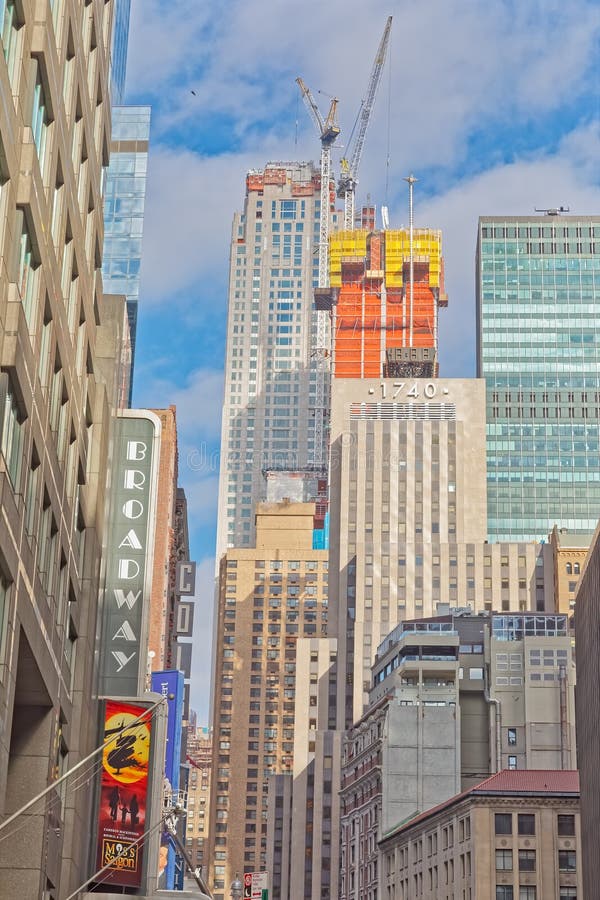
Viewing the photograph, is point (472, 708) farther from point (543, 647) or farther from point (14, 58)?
point (14, 58)

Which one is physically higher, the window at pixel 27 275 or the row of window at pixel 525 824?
the row of window at pixel 525 824

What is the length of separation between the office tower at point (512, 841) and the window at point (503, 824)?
0.30 feet

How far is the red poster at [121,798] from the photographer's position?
192 feet

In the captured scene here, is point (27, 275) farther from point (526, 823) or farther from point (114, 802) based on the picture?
point (526, 823)

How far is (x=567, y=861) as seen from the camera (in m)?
145

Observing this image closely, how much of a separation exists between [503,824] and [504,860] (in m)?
3.18

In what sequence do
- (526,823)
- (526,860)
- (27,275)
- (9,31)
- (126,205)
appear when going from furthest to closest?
(126,205) → (526,823) → (526,860) → (27,275) → (9,31)

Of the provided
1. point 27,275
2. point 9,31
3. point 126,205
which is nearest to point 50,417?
point 27,275

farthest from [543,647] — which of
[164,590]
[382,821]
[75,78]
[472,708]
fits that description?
[75,78]

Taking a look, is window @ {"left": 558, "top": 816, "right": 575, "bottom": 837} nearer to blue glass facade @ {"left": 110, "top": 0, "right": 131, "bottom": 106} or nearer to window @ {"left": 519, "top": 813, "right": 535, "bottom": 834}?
window @ {"left": 519, "top": 813, "right": 535, "bottom": 834}

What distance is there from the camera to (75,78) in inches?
1961

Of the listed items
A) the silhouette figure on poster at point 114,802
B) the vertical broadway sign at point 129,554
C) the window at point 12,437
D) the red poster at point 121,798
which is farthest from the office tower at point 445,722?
the window at point 12,437

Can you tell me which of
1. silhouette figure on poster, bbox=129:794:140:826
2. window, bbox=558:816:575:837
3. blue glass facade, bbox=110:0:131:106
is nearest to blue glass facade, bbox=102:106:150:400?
window, bbox=558:816:575:837

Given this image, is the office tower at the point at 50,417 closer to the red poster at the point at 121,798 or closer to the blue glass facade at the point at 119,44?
the red poster at the point at 121,798
